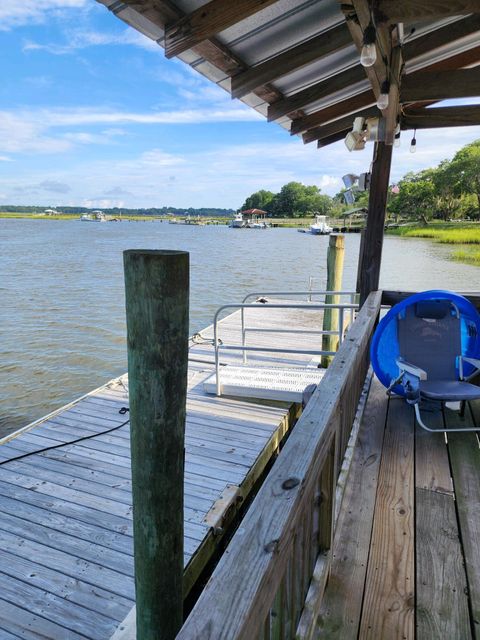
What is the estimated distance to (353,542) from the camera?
1757 millimetres

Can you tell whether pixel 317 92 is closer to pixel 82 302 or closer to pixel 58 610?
pixel 58 610

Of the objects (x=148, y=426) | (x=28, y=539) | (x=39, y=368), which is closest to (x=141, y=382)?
(x=148, y=426)

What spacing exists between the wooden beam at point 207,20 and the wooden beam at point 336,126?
2871 millimetres

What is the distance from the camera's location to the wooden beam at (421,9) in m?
1.99

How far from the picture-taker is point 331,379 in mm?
1549

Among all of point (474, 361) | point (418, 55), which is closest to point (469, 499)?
point (474, 361)

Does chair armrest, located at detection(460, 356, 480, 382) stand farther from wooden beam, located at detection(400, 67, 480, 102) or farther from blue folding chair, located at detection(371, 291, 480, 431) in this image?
wooden beam, located at detection(400, 67, 480, 102)

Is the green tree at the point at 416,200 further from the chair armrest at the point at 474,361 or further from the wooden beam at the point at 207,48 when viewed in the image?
the chair armrest at the point at 474,361

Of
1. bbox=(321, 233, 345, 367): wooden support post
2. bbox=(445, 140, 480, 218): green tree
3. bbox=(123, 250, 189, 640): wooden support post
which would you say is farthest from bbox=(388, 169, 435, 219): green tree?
bbox=(123, 250, 189, 640): wooden support post

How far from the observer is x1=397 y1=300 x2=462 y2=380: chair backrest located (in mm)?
3084

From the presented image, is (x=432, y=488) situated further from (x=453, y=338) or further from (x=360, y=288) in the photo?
(x=360, y=288)

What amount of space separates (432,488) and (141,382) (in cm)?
170

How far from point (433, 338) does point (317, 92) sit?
2192 mm

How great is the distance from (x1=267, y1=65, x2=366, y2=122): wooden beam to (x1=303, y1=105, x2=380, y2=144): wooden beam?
988mm
